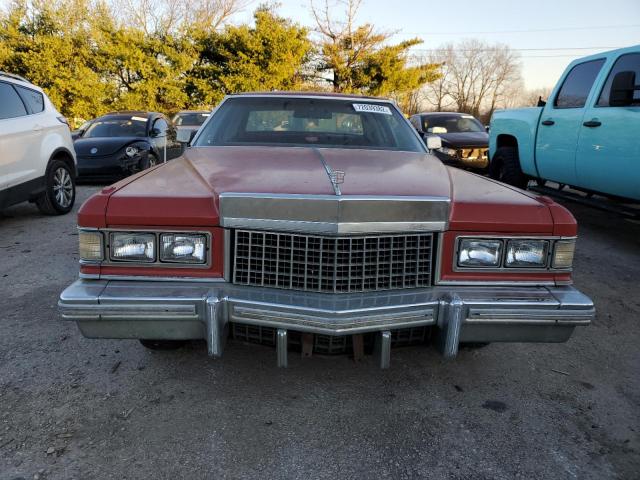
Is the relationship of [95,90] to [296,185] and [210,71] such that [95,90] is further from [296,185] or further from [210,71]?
[296,185]

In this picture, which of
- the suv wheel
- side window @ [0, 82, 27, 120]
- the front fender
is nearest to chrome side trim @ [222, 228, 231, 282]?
side window @ [0, 82, 27, 120]

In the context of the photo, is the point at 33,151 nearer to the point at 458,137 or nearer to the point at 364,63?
the point at 458,137

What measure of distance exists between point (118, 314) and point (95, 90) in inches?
880

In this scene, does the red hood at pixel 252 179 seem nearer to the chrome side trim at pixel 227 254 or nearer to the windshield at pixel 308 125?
the chrome side trim at pixel 227 254

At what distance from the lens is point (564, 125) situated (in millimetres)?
5785

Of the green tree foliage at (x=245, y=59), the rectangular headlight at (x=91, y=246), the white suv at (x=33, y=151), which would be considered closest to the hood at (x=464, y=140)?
the white suv at (x=33, y=151)

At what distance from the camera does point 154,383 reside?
2639 millimetres

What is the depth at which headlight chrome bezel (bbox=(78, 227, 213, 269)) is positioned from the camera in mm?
2232

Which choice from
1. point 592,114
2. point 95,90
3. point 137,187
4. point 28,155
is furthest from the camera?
point 95,90

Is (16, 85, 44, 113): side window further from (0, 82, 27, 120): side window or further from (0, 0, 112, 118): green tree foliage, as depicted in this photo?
(0, 0, 112, 118): green tree foliage

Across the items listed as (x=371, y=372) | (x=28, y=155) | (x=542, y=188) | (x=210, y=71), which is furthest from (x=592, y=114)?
(x=210, y=71)

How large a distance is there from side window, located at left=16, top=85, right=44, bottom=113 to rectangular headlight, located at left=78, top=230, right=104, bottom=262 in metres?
4.81

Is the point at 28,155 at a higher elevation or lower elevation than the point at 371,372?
higher

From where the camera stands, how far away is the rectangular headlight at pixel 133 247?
2.24 metres
